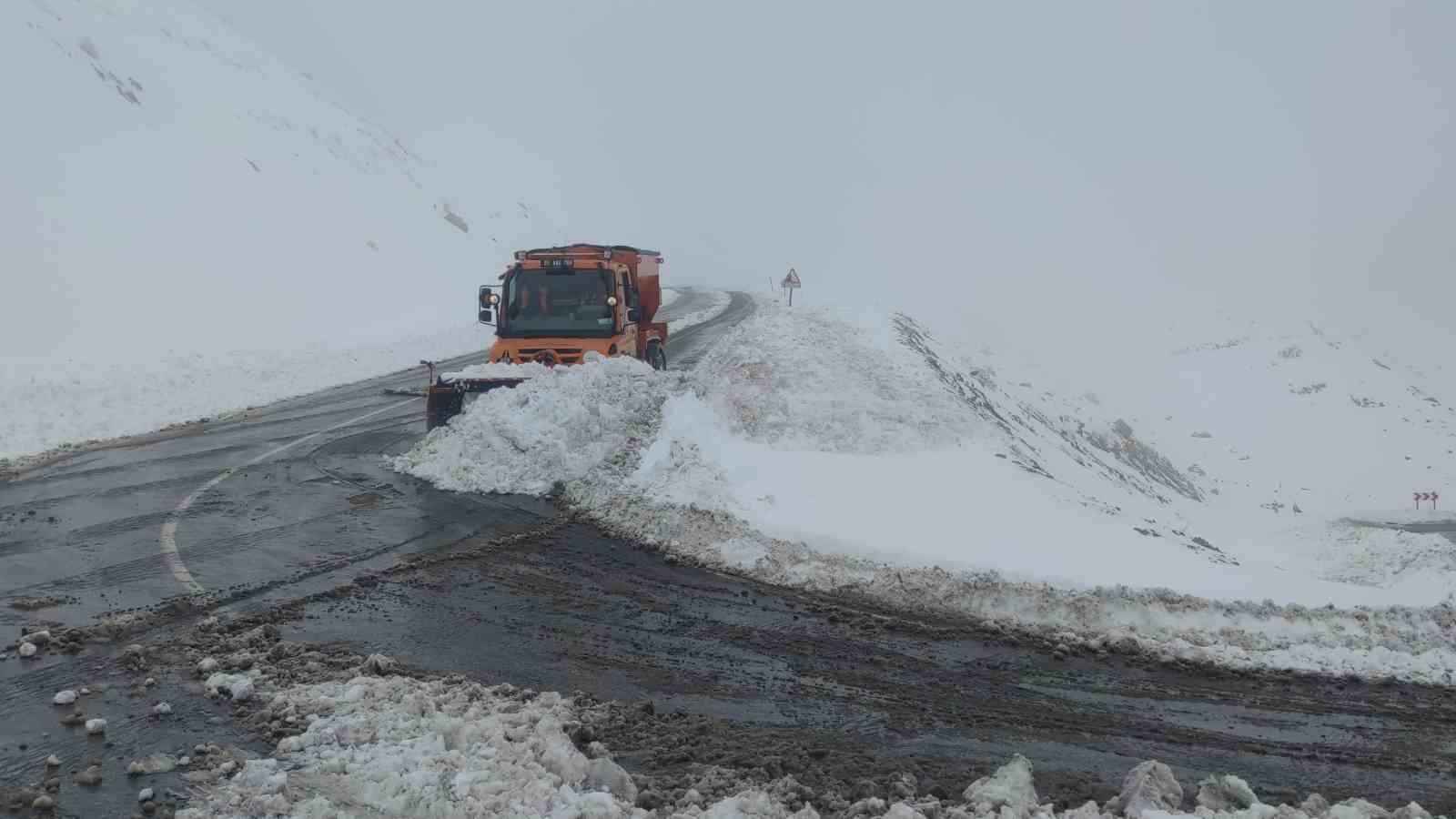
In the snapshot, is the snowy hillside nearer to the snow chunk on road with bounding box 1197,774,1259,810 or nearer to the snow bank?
the snow bank

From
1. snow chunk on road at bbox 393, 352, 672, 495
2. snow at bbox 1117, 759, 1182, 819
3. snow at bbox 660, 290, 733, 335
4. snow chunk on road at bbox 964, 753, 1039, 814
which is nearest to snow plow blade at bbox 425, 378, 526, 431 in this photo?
snow chunk on road at bbox 393, 352, 672, 495

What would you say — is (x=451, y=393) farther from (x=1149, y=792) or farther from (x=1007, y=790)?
(x=1149, y=792)

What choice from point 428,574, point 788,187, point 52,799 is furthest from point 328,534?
point 788,187

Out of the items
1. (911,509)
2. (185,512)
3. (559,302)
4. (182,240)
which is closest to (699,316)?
(182,240)

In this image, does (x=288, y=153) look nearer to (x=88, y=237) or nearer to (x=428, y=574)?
(x=88, y=237)

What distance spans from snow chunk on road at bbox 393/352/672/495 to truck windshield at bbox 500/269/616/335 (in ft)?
6.45

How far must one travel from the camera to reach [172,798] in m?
5.05

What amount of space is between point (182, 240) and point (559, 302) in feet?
71.8

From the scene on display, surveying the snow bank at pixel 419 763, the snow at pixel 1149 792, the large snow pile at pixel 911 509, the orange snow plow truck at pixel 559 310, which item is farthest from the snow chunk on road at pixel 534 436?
the snow at pixel 1149 792

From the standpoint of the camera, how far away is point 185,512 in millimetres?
10703

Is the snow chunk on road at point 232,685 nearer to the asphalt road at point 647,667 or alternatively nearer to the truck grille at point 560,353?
the asphalt road at point 647,667

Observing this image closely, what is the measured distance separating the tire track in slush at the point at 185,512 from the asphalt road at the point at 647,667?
39mm

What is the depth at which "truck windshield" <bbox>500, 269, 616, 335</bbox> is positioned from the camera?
15562mm

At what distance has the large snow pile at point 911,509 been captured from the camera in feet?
25.3
